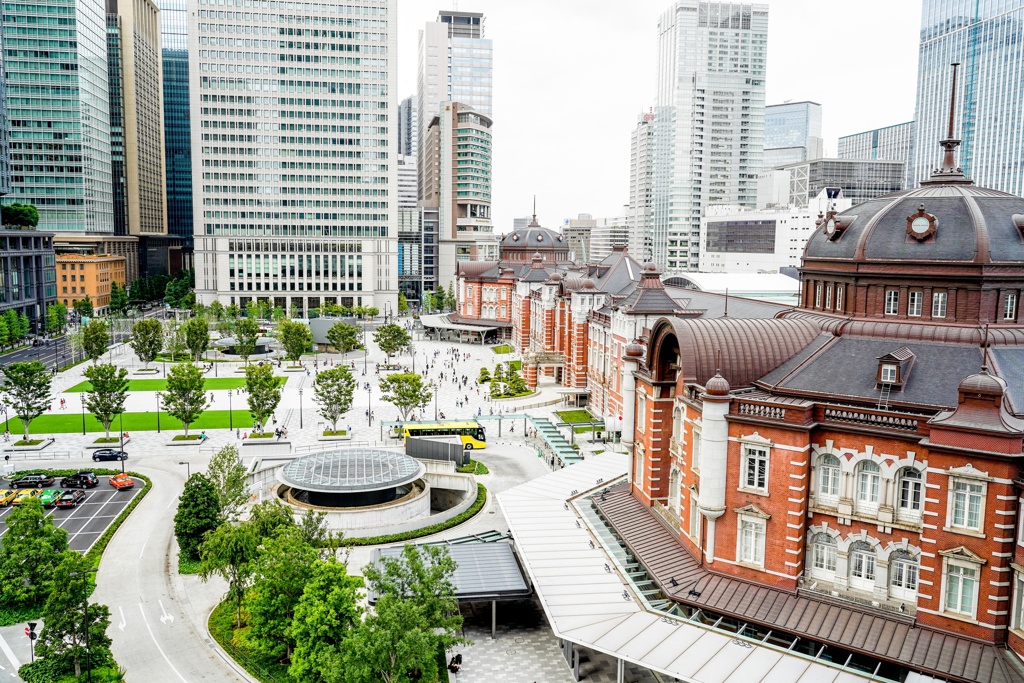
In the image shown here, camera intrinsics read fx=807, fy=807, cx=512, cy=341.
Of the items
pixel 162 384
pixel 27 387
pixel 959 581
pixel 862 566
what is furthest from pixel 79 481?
pixel 959 581

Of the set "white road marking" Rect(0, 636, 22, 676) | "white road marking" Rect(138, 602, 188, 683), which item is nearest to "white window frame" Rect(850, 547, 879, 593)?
"white road marking" Rect(138, 602, 188, 683)

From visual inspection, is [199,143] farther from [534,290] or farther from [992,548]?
[992,548]

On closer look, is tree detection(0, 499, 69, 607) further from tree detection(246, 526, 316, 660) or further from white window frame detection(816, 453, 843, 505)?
white window frame detection(816, 453, 843, 505)

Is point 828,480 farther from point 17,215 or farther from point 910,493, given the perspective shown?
point 17,215

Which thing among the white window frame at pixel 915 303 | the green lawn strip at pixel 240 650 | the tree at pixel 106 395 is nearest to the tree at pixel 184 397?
the tree at pixel 106 395

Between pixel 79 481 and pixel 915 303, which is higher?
pixel 915 303

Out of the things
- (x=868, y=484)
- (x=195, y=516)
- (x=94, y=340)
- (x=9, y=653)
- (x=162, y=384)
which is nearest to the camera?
(x=868, y=484)
